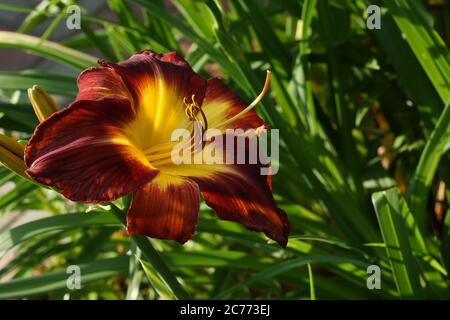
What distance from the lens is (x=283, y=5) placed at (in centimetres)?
124

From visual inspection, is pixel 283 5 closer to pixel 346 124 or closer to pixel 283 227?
pixel 346 124

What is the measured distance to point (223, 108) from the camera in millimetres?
771

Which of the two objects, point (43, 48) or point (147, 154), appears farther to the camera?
point (43, 48)

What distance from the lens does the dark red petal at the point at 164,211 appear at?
577 mm

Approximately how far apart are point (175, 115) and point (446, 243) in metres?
0.54

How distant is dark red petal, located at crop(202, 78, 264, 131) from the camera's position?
0.75 metres

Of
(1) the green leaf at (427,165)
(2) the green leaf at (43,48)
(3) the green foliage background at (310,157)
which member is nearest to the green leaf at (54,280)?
(3) the green foliage background at (310,157)

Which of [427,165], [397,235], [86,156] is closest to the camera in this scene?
[86,156]

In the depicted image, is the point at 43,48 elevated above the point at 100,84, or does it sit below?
above

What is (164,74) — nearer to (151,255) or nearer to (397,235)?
(151,255)

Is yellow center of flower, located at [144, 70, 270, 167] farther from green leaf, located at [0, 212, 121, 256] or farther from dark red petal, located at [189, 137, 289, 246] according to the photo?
green leaf, located at [0, 212, 121, 256]

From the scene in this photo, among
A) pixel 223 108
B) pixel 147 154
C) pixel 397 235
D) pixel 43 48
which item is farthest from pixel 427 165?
pixel 43 48

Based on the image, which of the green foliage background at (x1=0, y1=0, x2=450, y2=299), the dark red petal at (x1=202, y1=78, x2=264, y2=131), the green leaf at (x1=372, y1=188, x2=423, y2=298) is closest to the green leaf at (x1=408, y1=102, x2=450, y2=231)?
the green foliage background at (x1=0, y1=0, x2=450, y2=299)

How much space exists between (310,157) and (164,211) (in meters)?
0.53
